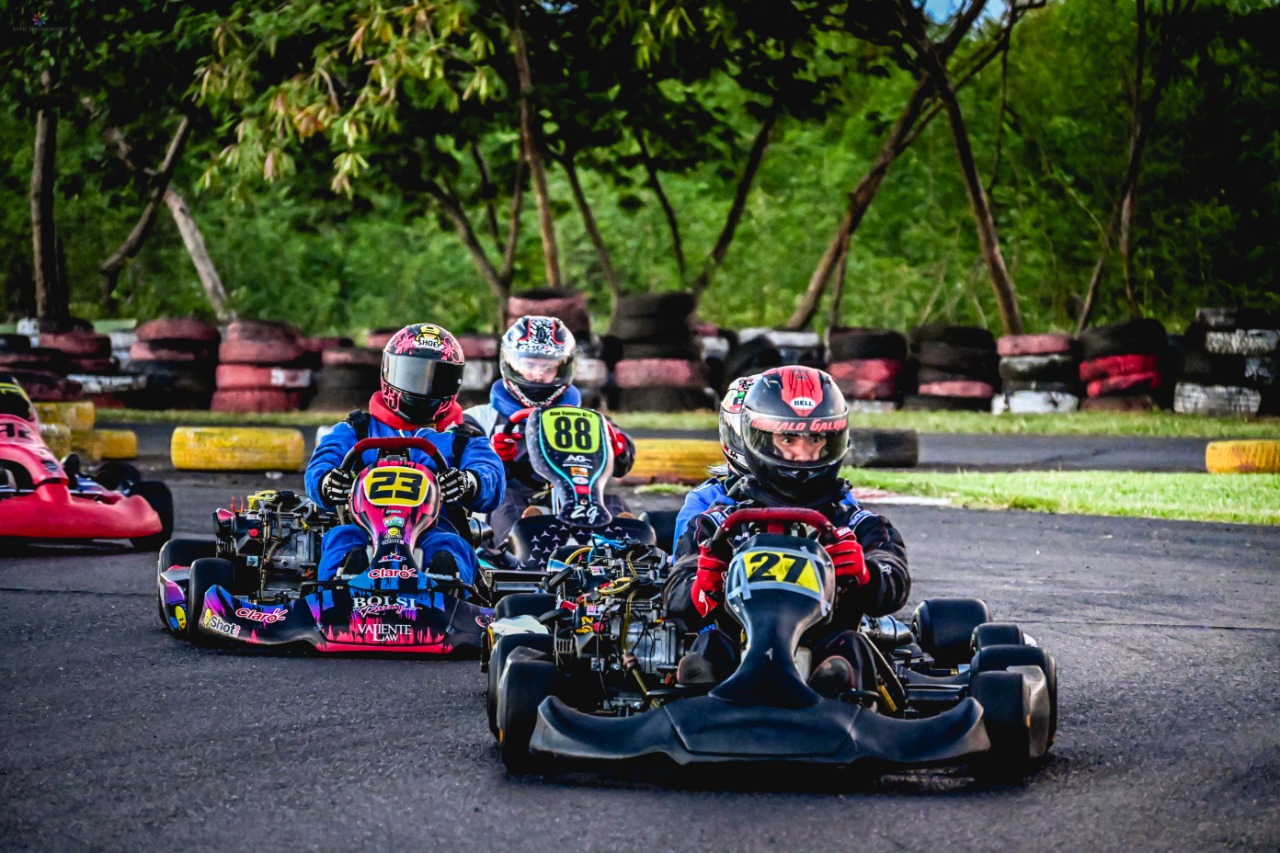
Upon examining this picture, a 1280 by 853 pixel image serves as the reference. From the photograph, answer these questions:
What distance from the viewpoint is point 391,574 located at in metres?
5.70

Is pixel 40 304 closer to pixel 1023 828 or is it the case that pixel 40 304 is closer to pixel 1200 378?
pixel 1200 378

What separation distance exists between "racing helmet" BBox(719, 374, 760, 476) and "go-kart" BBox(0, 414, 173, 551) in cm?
433

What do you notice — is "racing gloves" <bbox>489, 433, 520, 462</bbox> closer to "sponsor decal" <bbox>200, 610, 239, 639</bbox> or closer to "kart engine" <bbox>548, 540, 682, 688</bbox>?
"sponsor decal" <bbox>200, 610, 239, 639</bbox>

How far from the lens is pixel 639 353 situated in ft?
59.1

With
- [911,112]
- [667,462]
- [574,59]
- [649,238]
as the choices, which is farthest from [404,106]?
[649,238]

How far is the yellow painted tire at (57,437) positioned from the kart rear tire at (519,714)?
9429 millimetres

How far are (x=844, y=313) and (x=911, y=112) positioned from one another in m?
12.7

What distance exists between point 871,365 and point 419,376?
1175cm

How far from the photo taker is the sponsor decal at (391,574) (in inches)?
224

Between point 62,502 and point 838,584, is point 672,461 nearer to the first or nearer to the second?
point 62,502

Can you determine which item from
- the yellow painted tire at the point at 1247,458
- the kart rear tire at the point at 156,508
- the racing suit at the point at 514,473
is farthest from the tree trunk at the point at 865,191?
the kart rear tire at the point at 156,508

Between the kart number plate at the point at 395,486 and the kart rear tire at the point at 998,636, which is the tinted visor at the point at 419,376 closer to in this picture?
the kart number plate at the point at 395,486

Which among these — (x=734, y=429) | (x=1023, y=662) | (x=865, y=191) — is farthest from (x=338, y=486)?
(x=865, y=191)

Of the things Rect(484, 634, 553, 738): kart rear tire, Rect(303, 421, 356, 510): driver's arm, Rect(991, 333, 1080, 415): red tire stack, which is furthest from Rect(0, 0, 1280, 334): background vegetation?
Rect(484, 634, 553, 738): kart rear tire
